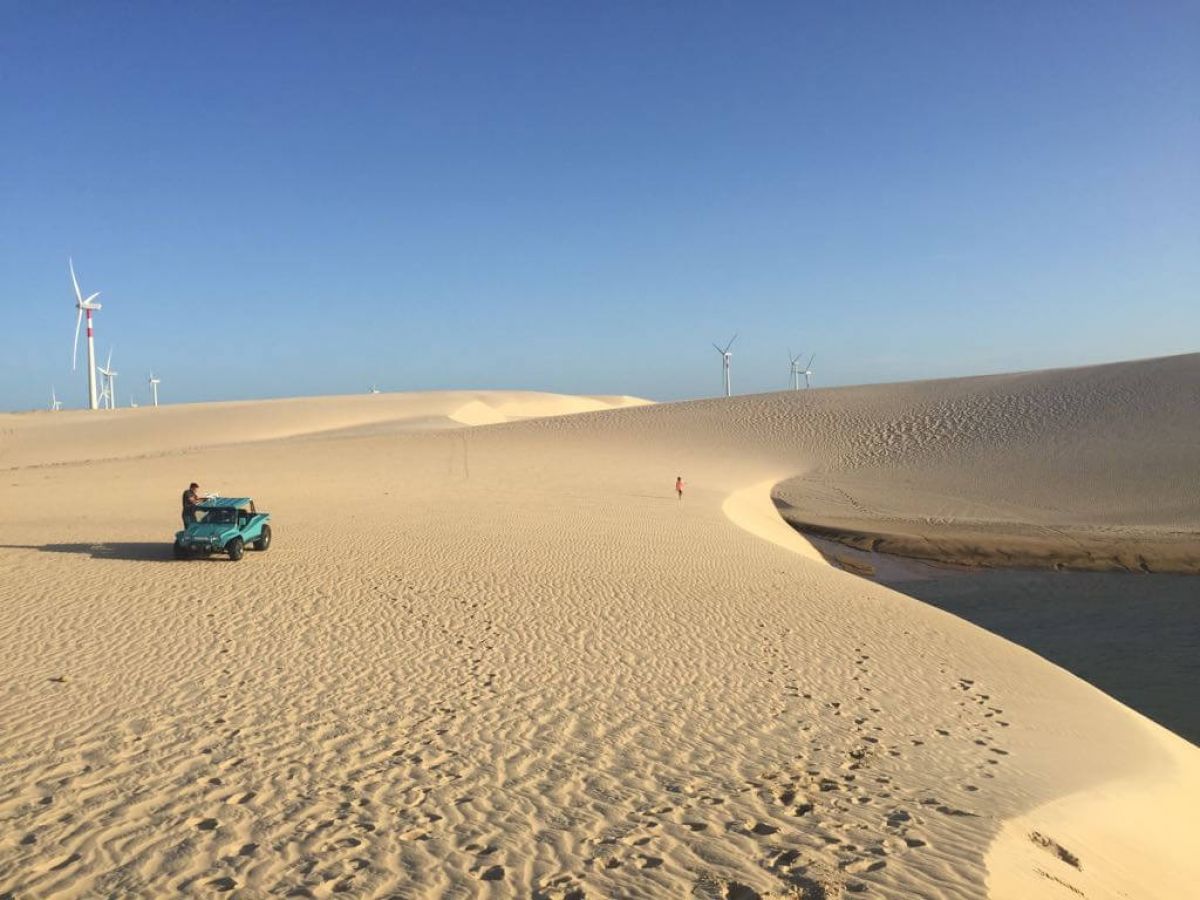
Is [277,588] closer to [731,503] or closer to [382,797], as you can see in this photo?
[382,797]

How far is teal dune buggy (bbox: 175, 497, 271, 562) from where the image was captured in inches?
609

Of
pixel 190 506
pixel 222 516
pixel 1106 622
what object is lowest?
pixel 1106 622

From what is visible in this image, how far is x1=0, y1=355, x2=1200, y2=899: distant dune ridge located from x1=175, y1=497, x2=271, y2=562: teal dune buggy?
36cm

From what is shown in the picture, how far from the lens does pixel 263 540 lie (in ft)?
54.9

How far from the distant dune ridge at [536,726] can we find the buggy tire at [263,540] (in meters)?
0.42

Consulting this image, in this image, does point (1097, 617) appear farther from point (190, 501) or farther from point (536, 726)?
point (190, 501)

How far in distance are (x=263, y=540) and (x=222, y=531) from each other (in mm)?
1248

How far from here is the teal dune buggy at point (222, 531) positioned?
15461 mm

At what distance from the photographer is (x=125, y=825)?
18.7 ft

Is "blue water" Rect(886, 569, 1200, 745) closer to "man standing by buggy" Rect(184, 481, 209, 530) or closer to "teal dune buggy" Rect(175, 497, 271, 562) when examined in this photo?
"teal dune buggy" Rect(175, 497, 271, 562)

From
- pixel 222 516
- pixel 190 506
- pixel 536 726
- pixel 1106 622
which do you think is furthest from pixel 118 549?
pixel 1106 622

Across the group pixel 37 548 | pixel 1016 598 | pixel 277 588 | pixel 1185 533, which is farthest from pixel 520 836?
pixel 1185 533

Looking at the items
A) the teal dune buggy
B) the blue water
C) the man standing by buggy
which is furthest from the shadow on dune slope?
the blue water

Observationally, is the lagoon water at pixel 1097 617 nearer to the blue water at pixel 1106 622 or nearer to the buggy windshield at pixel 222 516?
→ the blue water at pixel 1106 622
